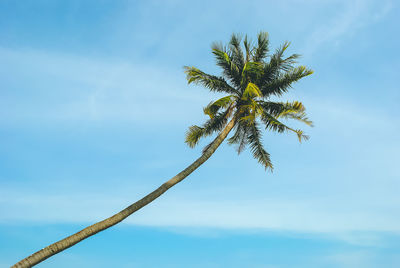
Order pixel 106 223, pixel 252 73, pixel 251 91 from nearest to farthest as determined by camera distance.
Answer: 1. pixel 106 223
2. pixel 251 91
3. pixel 252 73

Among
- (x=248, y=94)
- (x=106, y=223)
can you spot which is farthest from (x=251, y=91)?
(x=106, y=223)

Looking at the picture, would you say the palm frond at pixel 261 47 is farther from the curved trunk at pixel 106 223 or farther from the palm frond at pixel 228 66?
the curved trunk at pixel 106 223

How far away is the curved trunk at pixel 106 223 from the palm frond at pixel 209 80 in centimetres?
329

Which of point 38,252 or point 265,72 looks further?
point 265,72

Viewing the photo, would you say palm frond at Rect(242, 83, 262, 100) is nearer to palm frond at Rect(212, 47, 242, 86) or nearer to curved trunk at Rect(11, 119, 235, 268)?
palm frond at Rect(212, 47, 242, 86)

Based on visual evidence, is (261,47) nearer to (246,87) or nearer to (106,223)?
(246,87)

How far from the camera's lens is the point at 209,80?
18.1 m

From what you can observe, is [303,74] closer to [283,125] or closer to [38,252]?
[283,125]

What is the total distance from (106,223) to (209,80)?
818 cm

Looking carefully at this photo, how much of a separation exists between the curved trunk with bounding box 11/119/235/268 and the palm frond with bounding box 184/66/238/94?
3.29 meters

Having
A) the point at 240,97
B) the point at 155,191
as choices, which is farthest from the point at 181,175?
the point at 240,97

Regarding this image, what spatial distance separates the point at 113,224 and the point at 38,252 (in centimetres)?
242

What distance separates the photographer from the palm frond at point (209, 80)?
17812 millimetres

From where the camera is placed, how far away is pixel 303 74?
18.0m
